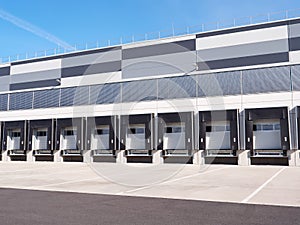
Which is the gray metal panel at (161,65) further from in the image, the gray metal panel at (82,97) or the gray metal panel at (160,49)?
the gray metal panel at (82,97)

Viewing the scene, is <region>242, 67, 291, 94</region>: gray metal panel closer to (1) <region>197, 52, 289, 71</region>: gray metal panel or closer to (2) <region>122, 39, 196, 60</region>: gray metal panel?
(1) <region>197, 52, 289, 71</region>: gray metal panel

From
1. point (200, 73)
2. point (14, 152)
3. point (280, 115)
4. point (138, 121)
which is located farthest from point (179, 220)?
point (14, 152)

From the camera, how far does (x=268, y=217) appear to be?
5980 millimetres

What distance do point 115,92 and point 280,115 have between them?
13972 millimetres

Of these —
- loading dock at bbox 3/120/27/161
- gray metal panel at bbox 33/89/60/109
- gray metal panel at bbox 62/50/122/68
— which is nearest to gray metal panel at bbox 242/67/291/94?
gray metal panel at bbox 62/50/122/68

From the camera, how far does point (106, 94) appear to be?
28.5 m

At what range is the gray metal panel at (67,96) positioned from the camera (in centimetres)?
2945

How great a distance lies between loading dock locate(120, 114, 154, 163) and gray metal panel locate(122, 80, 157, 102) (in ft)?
5.93

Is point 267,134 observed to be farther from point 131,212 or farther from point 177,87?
point 131,212

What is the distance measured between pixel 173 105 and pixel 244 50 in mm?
8358

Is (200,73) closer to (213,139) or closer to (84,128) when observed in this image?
(213,139)

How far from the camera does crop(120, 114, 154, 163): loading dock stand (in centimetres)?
2544

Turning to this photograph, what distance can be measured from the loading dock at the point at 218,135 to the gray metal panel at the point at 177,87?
2364mm

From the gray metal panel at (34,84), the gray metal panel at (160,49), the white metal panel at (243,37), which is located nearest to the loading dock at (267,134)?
the white metal panel at (243,37)
